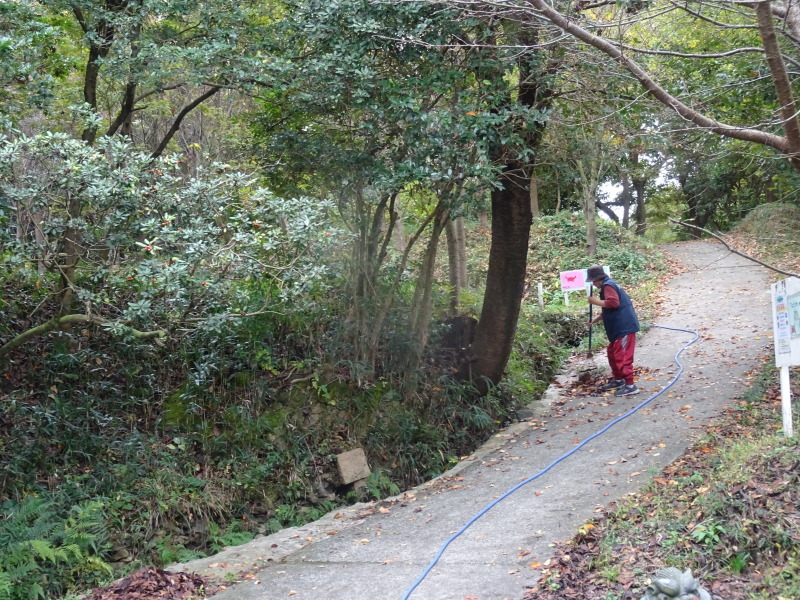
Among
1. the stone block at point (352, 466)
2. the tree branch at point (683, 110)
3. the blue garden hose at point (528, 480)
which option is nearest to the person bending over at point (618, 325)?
the blue garden hose at point (528, 480)

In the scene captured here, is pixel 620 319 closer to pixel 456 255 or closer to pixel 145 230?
pixel 456 255

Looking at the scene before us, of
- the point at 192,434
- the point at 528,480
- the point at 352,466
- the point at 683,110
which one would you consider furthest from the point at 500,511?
the point at 683,110

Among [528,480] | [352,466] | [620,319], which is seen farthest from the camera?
[620,319]

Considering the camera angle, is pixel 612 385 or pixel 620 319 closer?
pixel 620 319

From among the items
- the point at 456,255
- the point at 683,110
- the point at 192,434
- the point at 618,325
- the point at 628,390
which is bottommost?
the point at 628,390

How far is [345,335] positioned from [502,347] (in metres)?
2.41

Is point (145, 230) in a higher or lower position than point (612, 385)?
higher

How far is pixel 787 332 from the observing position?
19.6 feet

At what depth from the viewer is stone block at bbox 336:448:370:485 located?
8469 mm

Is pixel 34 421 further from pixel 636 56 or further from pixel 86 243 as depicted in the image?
pixel 636 56

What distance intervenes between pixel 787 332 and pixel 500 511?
301 cm

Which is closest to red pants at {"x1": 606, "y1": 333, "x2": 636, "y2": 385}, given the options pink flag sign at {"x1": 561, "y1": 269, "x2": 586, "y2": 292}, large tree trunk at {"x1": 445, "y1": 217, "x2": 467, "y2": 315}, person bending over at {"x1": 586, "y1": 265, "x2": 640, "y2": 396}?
person bending over at {"x1": 586, "y1": 265, "x2": 640, "y2": 396}

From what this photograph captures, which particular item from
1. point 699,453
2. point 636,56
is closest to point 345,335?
point 699,453

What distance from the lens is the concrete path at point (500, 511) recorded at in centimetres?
535
